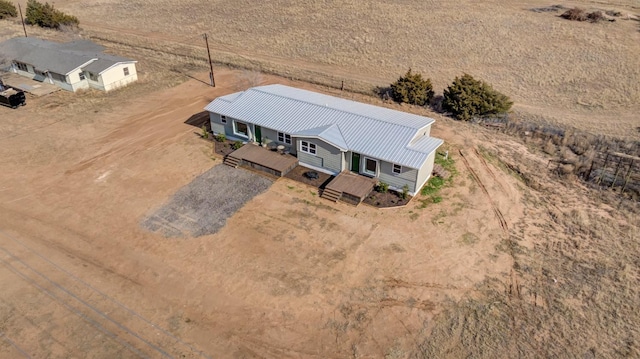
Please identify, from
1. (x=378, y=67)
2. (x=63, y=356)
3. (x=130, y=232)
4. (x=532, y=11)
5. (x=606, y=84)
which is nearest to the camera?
(x=63, y=356)

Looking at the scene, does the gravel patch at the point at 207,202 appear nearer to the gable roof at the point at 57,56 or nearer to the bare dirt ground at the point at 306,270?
the bare dirt ground at the point at 306,270

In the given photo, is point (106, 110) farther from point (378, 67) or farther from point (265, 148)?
point (378, 67)

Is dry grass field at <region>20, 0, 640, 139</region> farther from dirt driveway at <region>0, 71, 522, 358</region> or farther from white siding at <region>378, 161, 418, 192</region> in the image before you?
white siding at <region>378, 161, 418, 192</region>

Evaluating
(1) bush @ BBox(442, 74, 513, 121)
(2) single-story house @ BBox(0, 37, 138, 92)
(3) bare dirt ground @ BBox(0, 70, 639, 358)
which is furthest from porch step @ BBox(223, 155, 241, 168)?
(2) single-story house @ BBox(0, 37, 138, 92)

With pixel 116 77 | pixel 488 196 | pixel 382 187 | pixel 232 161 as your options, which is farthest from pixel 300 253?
pixel 116 77

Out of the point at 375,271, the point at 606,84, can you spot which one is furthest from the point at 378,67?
the point at 375,271

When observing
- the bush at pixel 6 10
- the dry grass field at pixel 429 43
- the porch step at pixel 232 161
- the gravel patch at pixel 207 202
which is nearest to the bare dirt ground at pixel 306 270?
the gravel patch at pixel 207 202

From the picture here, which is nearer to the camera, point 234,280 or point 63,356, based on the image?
point 63,356
